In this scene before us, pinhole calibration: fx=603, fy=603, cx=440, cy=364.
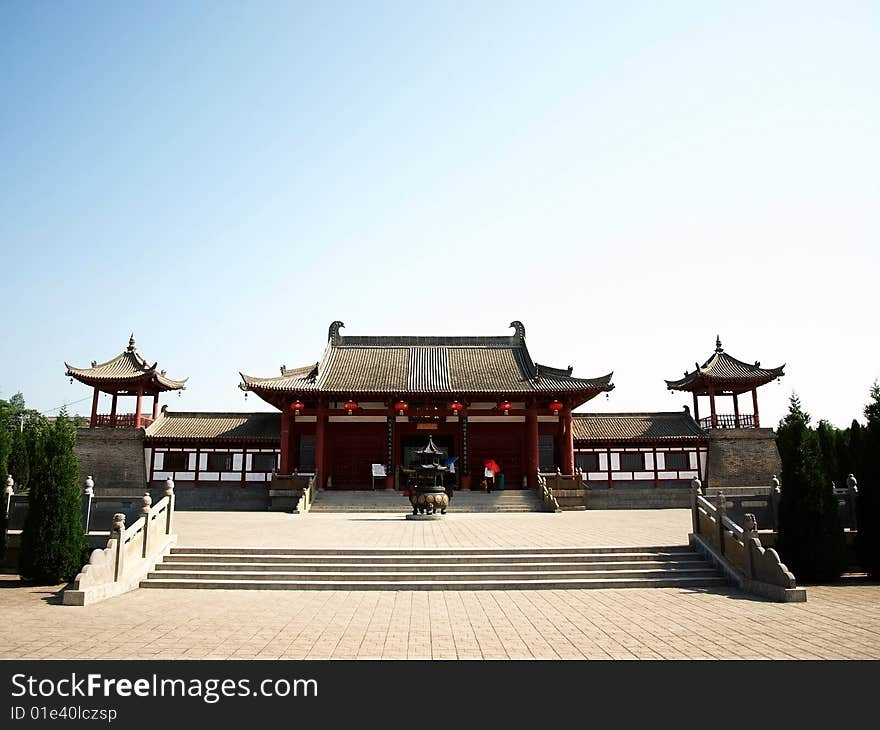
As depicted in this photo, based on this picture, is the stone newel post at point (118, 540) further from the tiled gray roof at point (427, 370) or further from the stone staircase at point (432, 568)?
the tiled gray roof at point (427, 370)

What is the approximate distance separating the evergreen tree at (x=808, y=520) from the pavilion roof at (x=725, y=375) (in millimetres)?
21001

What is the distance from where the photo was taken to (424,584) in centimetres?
1029

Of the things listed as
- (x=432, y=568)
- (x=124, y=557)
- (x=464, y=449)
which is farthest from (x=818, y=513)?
(x=464, y=449)

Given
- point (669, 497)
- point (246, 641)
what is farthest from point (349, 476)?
point (246, 641)

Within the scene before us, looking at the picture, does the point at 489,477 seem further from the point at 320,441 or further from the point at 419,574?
the point at 419,574

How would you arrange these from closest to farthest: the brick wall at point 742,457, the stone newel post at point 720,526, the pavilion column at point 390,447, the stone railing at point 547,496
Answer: the stone newel post at point 720,526
the stone railing at point 547,496
the pavilion column at point 390,447
the brick wall at point 742,457

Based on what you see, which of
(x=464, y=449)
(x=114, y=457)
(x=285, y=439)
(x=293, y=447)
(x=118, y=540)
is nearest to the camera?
(x=118, y=540)

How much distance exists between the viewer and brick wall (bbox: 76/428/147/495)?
94.9 feet

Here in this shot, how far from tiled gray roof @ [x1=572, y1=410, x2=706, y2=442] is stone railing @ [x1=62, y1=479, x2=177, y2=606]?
21477mm

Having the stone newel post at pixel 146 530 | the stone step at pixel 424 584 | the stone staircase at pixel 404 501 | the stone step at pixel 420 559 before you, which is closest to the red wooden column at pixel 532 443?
the stone staircase at pixel 404 501

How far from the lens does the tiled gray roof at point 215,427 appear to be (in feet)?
94.4

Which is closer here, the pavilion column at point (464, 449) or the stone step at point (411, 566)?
the stone step at point (411, 566)

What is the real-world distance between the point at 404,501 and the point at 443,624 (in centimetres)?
1603

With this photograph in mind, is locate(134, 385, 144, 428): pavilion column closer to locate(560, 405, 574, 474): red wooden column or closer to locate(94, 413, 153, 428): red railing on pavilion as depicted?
locate(94, 413, 153, 428): red railing on pavilion
